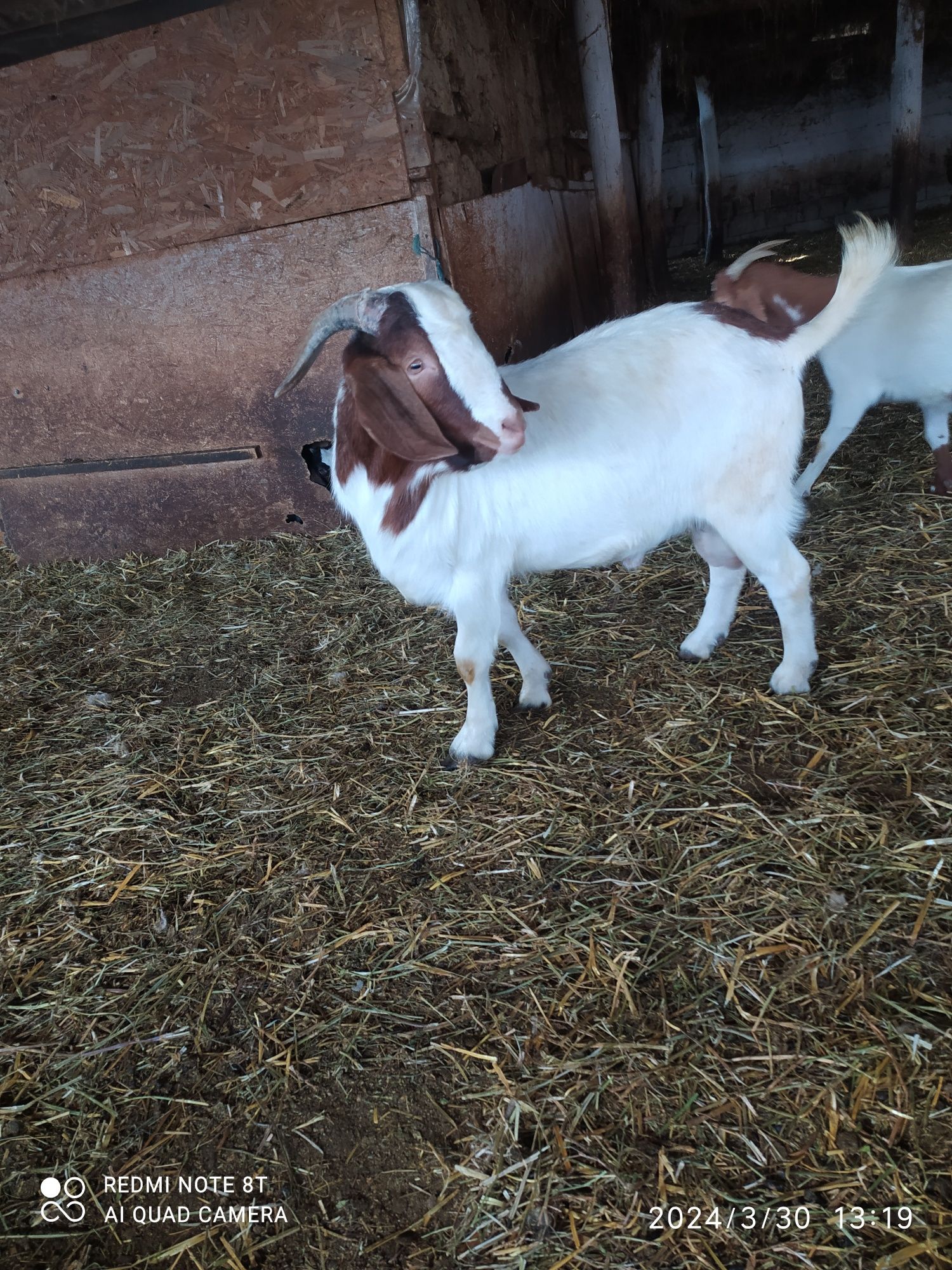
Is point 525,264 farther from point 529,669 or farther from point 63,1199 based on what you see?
point 63,1199

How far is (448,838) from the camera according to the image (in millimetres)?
2359

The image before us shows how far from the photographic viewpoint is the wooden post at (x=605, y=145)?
625 cm

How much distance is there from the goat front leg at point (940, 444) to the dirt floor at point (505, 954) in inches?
17.9

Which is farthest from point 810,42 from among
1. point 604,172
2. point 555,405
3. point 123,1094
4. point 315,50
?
point 123,1094

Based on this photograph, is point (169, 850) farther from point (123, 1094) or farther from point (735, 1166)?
point (735, 1166)

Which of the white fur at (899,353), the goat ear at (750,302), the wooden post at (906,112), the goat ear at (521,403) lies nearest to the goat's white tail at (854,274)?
the goat ear at (750,302)

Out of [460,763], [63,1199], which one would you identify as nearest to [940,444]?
[460,763]

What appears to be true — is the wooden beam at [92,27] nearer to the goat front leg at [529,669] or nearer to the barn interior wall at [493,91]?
the barn interior wall at [493,91]

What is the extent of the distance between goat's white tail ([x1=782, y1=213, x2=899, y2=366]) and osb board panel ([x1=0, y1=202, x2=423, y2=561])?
2.18m

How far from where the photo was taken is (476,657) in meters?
2.62

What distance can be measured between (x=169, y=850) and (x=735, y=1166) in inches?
72.1

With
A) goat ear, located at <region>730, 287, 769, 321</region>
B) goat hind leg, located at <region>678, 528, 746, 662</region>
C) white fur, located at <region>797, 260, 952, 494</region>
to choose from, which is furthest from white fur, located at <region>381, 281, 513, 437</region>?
white fur, located at <region>797, 260, 952, 494</region>

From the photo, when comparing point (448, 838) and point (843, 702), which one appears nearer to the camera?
point (448, 838)

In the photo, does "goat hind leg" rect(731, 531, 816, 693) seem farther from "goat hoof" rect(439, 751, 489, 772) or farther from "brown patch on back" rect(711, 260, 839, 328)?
"goat hoof" rect(439, 751, 489, 772)
